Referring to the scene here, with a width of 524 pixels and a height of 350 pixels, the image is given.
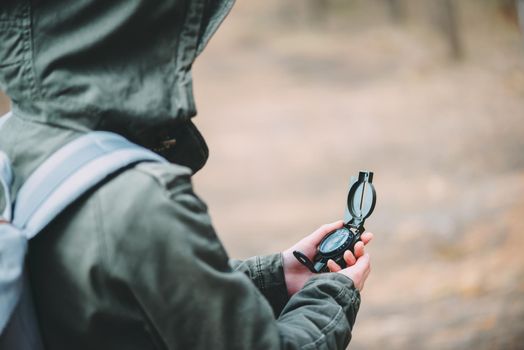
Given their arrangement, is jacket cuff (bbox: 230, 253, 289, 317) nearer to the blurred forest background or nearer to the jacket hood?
the jacket hood

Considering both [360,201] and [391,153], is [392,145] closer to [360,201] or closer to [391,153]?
[391,153]

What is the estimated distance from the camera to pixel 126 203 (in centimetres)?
120

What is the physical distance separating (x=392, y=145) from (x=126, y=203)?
9.73 m

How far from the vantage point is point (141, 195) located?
1195mm

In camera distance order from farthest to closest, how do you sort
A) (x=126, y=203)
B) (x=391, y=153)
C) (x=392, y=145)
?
(x=392, y=145) → (x=391, y=153) → (x=126, y=203)

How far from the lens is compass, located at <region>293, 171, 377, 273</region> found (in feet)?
5.37

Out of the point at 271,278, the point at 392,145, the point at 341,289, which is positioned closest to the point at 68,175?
the point at 341,289

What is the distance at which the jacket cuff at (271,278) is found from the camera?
1.76 m

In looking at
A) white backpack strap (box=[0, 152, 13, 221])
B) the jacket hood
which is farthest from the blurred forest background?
white backpack strap (box=[0, 152, 13, 221])

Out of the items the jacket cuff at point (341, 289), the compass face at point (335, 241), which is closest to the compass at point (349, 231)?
the compass face at point (335, 241)

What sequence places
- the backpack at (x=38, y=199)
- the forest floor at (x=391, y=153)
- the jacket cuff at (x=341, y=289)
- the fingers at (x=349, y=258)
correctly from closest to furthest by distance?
1. the backpack at (x=38, y=199)
2. the jacket cuff at (x=341, y=289)
3. the fingers at (x=349, y=258)
4. the forest floor at (x=391, y=153)

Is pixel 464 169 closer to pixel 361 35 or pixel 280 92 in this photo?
pixel 280 92

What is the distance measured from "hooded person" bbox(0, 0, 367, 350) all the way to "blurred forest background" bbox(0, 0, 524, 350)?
4056 millimetres

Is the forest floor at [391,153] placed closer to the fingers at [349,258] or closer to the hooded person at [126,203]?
the fingers at [349,258]
